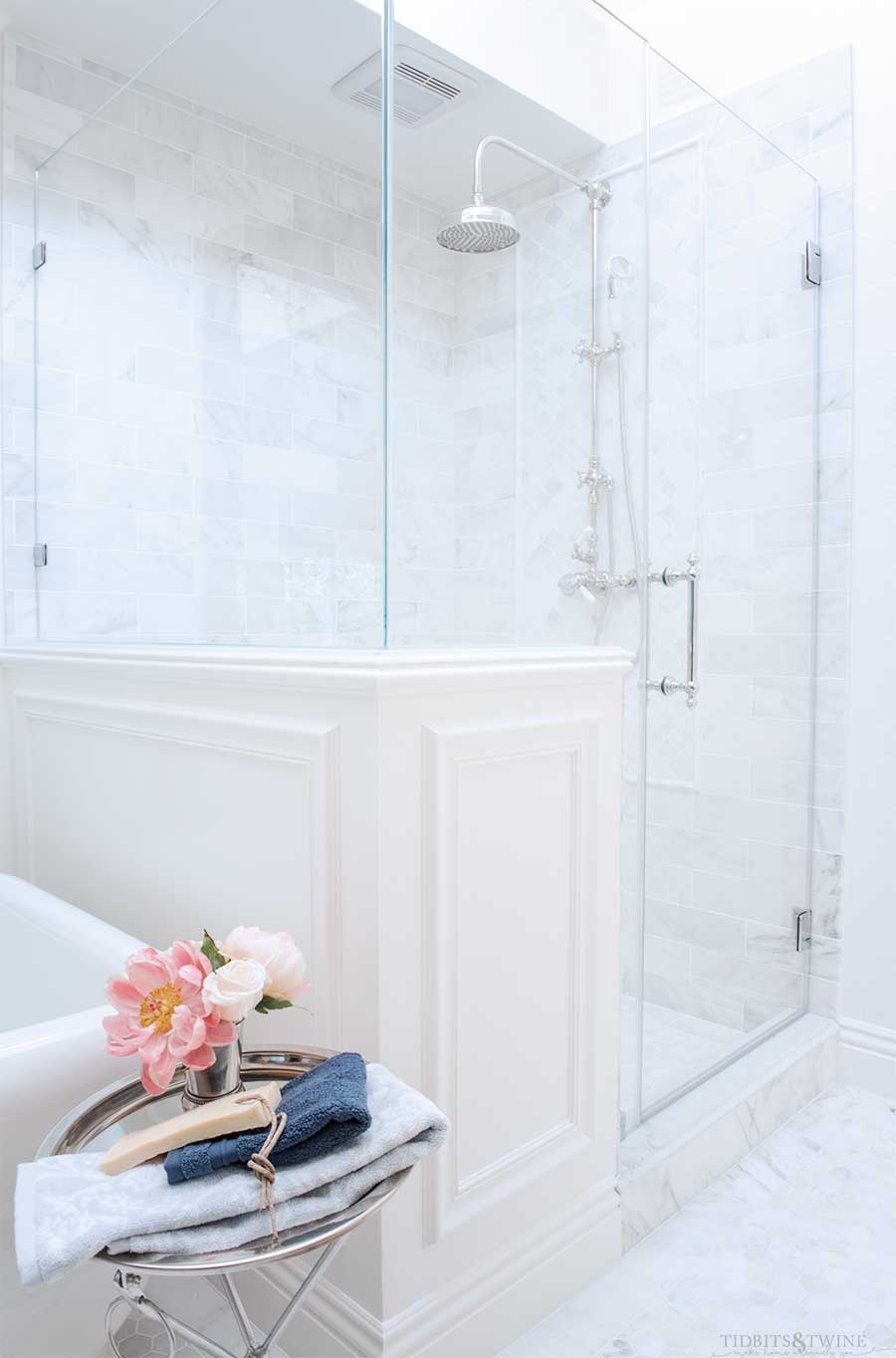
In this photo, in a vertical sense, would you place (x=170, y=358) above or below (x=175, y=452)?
above

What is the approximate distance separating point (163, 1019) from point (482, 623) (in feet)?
2.58

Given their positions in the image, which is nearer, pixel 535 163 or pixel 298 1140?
pixel 298 1140

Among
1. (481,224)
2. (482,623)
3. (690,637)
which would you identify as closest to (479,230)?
(481,224)

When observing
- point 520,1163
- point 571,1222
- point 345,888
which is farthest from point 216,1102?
point 571,1222

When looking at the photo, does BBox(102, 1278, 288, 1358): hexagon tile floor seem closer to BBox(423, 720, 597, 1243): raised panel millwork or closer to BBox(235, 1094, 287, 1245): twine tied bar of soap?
BBox(423, 720, 597, 1243): raised panel millwork

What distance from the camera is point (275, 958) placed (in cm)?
106

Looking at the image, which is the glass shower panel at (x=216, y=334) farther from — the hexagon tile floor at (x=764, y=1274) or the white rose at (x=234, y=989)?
→ the hexagon tile floor at (x=764, y=1274)

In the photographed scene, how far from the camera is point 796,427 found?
2330 millimetres

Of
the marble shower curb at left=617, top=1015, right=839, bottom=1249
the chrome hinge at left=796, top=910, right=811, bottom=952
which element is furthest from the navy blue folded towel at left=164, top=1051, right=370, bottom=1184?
the chrome hinge at left=796, top=910, right=811, bottom=952

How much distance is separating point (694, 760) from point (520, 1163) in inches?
39.3

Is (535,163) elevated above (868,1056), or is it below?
above

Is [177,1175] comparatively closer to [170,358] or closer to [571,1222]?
[571,1222]

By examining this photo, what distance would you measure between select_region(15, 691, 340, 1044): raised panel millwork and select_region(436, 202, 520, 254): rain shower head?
788mm

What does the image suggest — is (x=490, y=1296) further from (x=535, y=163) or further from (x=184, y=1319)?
(x=535, y=163)
